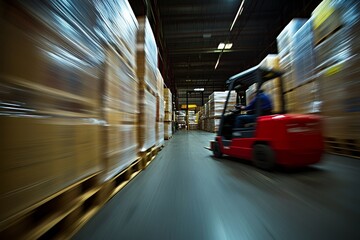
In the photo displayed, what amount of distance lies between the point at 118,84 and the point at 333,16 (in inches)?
149

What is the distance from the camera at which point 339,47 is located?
105 inches

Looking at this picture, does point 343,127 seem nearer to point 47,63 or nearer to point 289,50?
point 289,50

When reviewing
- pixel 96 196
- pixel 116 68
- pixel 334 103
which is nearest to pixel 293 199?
pixel 96 196

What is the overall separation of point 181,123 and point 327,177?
725 inches

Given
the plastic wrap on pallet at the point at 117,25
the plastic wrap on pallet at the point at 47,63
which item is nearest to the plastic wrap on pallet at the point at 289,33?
the plastic wrap on pallet at the point at 117,25

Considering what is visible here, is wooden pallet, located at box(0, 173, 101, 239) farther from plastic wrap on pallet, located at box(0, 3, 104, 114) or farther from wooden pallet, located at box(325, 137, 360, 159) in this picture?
wooden pallet, located at box(325, 137, 360, 159)

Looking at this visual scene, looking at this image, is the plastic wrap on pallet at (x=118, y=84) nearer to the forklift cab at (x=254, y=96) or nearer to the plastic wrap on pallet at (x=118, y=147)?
the plastic wrap on pallet at (x=118, y=147)

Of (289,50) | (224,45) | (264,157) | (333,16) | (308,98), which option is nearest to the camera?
(264,157)

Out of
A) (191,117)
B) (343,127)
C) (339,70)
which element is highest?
(191,117)

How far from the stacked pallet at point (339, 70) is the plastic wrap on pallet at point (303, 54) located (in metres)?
0.24

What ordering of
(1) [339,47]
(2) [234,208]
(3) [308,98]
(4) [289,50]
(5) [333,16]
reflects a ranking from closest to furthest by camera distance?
(2) [234,208], (1) [339,47], (5) [333,16], (3) [308,98], (4) [289,50]

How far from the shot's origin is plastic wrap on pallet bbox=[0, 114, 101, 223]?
2.10 ft

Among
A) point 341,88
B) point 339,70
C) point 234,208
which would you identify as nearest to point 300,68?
point 339,70

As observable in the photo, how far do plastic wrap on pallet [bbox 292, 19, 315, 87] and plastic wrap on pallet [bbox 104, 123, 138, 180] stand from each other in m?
3.95
